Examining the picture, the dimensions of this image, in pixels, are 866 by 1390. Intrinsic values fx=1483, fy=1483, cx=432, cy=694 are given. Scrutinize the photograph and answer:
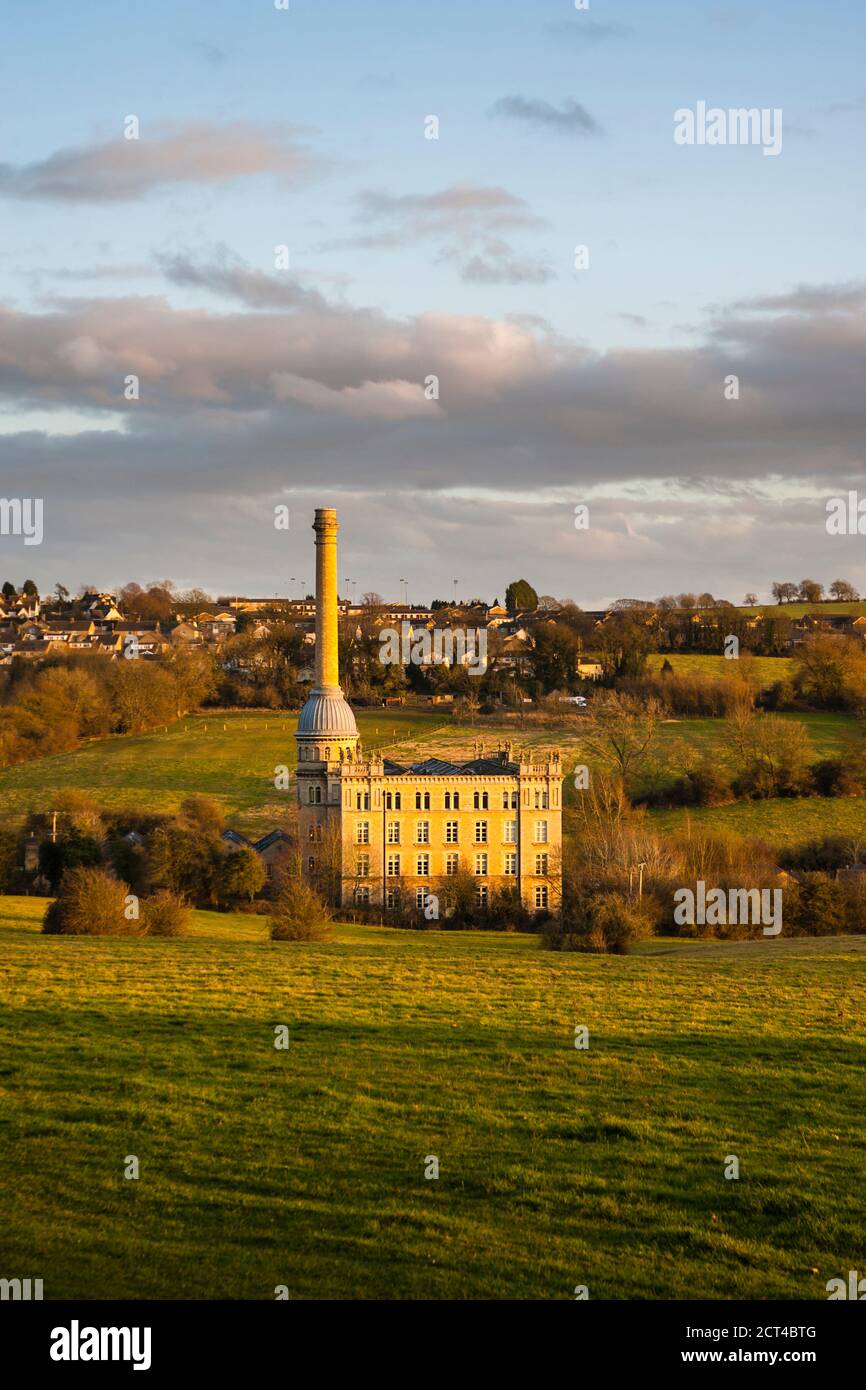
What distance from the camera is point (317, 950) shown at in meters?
37.4

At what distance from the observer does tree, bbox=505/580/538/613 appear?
616 feet

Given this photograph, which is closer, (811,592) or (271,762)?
(271,762)

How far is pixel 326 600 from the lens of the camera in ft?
279

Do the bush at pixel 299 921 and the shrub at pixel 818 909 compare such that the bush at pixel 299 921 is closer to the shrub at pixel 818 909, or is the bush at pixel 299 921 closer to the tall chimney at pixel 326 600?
the shrub at pixel 818 909

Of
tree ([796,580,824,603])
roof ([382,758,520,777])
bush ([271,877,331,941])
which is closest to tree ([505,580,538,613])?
tree ([796,580,824,603])

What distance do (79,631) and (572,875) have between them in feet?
465

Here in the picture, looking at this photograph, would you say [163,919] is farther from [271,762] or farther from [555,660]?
[555,660]

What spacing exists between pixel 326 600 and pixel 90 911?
4394 centimetres

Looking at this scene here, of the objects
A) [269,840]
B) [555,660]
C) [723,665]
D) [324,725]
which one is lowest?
[269,840]

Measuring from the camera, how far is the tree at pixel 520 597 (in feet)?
616

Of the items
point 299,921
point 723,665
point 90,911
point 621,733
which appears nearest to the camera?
point 90,911

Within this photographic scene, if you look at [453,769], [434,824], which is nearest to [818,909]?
[434,824]

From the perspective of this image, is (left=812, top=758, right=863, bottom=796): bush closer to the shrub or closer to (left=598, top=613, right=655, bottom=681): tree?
(left=598, top=613, right=655, bottom=681): tree

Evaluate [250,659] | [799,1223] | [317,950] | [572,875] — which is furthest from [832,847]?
[250,659]
